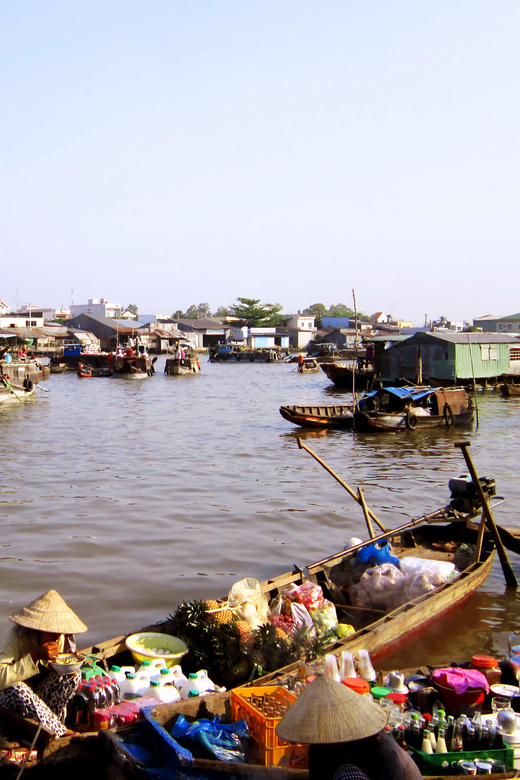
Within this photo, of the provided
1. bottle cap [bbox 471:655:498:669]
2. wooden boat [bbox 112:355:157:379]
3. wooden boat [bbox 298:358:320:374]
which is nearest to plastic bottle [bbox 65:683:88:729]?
bottle cap [bbox 471:655:498:669]

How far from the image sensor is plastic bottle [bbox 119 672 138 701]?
4172mm

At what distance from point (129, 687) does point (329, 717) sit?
75.8 inches

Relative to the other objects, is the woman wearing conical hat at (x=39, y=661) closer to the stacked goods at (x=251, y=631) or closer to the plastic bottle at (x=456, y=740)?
the stacked goods at (x=251, y=631)

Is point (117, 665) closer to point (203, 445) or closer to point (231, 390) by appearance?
point (203, 445)

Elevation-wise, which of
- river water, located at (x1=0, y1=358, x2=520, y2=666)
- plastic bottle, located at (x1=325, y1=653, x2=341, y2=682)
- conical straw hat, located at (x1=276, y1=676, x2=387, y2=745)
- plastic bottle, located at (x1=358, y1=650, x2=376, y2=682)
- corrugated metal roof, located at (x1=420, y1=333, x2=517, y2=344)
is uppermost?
corrugated metal roof, located at (x1=420, y1=333, x2=517, y2=344)

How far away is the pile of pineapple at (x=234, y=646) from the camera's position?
4602 millimetres

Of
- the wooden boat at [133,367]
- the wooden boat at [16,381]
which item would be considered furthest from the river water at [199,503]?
the wooden boat at [133,367]

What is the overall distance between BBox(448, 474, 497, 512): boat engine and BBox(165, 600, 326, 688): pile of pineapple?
3467 mm

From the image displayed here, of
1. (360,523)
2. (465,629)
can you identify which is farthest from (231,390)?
(465,629)

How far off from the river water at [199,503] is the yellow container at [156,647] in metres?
1.49

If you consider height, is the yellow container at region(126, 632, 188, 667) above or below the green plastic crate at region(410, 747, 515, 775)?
above

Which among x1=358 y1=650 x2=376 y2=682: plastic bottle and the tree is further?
the tree

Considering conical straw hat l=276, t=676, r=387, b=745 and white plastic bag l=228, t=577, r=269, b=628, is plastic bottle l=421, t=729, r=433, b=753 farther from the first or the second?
white plastic bag l=228, t=577, r=269, b=628

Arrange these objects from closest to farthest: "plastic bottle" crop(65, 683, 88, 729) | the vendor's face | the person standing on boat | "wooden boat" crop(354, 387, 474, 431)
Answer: the person standing on boat → "plastic bottle" crop(65, 683, 88, 729) → the vendor's face → "wooden boat" crop(354, 387, 474, 431)
